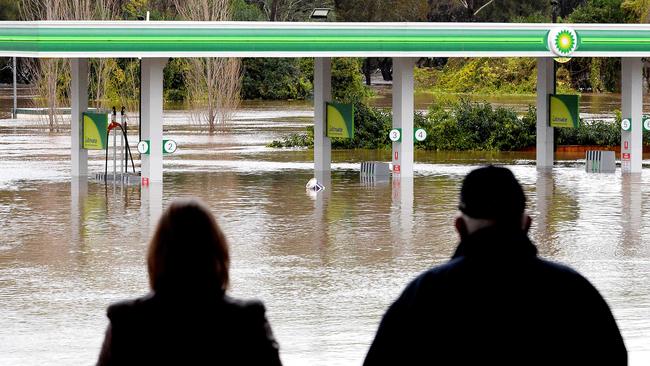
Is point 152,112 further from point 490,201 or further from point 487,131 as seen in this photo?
point 490,201

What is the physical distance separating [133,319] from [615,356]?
1.53 meters

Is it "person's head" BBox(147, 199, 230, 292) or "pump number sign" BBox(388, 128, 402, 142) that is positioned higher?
"pump number sign" BBox(388, 128, 402, 142)

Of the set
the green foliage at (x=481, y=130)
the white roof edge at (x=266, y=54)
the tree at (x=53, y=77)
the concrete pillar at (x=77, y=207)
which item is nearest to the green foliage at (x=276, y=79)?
the tree at (x=53, y=77)

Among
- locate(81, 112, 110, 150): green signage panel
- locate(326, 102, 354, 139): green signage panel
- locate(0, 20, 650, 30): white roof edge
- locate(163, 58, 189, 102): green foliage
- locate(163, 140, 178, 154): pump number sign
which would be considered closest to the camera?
locate(0, 20, 650, 30): white roof edge

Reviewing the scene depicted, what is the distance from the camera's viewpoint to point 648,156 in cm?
3703

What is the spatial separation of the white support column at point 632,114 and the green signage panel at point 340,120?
629 centimetres

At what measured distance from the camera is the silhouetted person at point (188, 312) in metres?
3.99

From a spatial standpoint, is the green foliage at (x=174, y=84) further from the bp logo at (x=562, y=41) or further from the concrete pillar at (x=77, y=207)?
the bp logo at (x=562, y=41)

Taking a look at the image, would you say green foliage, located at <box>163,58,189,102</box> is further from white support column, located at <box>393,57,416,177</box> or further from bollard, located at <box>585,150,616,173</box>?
white support column, located at <box>393,57,416,177</box>

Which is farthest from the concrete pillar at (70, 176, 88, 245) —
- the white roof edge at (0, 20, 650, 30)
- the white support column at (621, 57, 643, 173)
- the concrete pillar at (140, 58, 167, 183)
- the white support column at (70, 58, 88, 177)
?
the white support column at (621, 57, 643, 173)

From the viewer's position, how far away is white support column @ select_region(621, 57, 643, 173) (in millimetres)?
30875

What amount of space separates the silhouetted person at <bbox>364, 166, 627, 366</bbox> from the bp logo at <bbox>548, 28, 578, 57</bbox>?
1005 inches

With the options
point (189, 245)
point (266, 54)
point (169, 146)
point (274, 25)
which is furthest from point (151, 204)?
point (189, 245)

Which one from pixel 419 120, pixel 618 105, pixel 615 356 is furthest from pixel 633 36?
pixel 618 105
